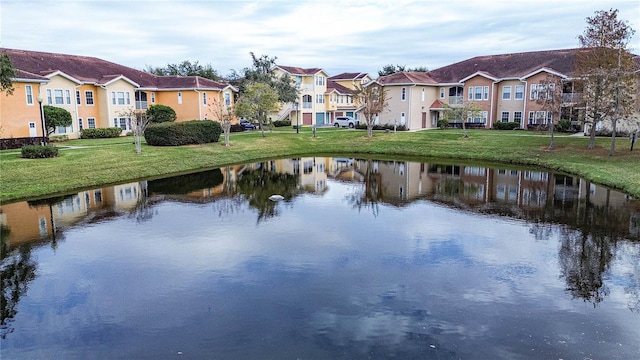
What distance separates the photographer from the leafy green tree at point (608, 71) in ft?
107

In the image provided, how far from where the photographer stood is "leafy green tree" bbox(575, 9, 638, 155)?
3269cm

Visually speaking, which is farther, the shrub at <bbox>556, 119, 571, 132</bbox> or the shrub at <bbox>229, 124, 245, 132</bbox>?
the shrub at <bbox>229, 124, 245, 132</bbox>

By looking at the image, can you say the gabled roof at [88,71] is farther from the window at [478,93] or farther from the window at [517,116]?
the window at [517,116]

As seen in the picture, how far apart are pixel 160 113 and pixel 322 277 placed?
43.6m

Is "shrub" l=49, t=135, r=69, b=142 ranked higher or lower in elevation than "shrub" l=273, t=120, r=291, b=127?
lower

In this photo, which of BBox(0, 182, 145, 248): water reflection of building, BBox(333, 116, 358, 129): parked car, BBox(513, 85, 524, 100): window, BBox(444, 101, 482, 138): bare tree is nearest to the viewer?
BBox(0, 182, 145, 248): water reflection of building

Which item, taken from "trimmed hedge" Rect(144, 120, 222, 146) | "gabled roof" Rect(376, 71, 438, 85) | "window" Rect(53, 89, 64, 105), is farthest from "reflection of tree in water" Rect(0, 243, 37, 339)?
"gabled roof" Rect(376, 71, 438, 85)

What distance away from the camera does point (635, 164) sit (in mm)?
29516

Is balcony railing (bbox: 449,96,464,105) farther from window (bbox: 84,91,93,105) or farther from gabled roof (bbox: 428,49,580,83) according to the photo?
window (bbox: 84,91,93,105)

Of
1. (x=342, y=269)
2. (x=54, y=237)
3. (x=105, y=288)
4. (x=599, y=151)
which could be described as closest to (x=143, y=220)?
(x=54, y=237)

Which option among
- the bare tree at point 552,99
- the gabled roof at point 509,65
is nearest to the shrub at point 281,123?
the gabled roof at point 509,65

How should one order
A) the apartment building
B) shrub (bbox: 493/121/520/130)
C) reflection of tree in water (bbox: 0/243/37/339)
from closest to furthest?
reflection of tree in water (bbox: 0/243/37/339) → the apartment building → shrub (bbox: 493/121/520/130)

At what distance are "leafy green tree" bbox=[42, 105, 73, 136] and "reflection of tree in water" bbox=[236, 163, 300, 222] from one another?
18.8 meters

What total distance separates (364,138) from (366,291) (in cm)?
3683
